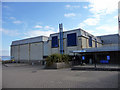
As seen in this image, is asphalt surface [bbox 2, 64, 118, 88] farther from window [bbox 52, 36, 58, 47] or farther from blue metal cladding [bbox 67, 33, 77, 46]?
window [bbox 52, 36, 58, 47]

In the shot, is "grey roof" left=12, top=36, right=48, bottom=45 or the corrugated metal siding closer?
"grey roof" left=12, top=36, right=48, bottom=45

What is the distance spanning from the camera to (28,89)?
20.3 feet

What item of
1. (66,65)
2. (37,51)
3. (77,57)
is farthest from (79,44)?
(37,51)

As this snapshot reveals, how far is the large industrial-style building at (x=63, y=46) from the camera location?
23.2 meters

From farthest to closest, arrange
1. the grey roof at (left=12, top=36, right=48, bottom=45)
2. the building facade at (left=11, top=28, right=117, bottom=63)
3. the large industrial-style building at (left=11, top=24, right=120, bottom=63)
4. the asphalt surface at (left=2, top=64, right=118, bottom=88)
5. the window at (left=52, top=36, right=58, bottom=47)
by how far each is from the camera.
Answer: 1. the grey roof at (left=12, top=36, right=48, bottom=45)
2. the window at (left=52, top=36, right=58, bottom=47)
3. the building facade at (left=11, top=28, right=117, bottom=63)
4. the large industrial-style building at (left=11, top=24, right=120, bottom=63)
5. the asphalt surface at (left=2, top=64, right=118, bottom=88)

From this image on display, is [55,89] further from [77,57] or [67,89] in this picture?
[77,57]

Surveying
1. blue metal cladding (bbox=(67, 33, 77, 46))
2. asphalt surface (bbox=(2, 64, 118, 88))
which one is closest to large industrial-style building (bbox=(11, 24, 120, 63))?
blue metal cladding (bbox=(67, 33, 77, 46))

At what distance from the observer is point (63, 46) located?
95.9 feet

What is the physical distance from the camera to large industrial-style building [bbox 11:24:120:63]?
76.1ft

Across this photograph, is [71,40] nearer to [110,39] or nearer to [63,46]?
[63,46]

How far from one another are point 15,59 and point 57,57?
97.2 ft

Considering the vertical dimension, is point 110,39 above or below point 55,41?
above

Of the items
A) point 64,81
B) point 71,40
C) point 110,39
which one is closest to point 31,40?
point 71,40

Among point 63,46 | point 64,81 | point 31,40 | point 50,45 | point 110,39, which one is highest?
point 110,39
